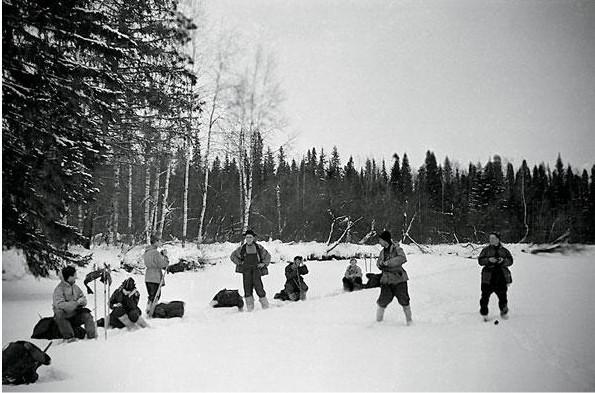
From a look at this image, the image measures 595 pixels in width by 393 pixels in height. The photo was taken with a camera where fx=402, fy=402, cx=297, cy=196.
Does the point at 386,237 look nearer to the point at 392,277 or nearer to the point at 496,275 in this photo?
the point at 392,277

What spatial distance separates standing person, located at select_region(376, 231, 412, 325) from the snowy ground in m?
0.28

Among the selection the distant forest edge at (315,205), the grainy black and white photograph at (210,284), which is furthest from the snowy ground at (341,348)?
the distant forest edge at (315,205)

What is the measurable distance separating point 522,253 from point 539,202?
1.68 metres

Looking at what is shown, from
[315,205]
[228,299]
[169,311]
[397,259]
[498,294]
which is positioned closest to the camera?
[397,259]

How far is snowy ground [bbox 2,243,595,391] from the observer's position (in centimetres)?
335

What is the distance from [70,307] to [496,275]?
5.52m

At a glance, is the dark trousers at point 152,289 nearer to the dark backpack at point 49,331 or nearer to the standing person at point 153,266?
the standing person at point 153,266

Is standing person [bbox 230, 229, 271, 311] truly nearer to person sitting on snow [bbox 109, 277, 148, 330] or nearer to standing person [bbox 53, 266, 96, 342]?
person sitting on snow [bbox 109, 277, 148, 330]

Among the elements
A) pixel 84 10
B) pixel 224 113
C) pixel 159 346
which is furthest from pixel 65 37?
pixel 224 113

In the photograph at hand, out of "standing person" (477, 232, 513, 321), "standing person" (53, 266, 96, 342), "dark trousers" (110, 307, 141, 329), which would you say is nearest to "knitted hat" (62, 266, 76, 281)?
"standing person" (53, 266, 96, 342)

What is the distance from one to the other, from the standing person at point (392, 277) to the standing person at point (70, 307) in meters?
3.68

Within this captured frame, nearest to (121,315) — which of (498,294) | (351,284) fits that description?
(498,294)

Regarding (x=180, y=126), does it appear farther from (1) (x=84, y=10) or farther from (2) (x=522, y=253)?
(2) (x=522, y=253)

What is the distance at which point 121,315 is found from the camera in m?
5.42
